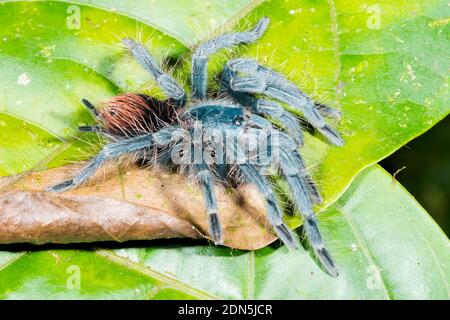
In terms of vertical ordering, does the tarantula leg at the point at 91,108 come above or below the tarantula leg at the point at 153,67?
below

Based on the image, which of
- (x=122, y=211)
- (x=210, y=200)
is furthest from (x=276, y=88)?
(x=122, y=211)

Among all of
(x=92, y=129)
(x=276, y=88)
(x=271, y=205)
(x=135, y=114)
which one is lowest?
(x=271, y=205)

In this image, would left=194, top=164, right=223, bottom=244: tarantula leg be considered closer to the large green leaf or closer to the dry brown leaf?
the dry brown leaf

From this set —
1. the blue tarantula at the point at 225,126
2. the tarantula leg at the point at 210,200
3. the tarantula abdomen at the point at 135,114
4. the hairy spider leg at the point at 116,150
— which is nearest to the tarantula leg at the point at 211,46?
the blue tarantula at the point at 225,126

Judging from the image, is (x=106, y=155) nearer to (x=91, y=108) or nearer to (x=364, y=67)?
(x=91, y=108)

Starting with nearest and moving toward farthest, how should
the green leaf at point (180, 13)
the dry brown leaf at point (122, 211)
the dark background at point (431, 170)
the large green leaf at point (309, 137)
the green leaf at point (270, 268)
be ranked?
the dry brown leaf at point (122, 211), the green leaf at point (270, 268), the large green leaf at point (309, 137), the green leaf at point (180, 13), the dark background at point (431, 170)

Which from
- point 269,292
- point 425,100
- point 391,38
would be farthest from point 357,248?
point 391,38

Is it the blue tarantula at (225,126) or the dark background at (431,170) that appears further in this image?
the dark background at (431,170)

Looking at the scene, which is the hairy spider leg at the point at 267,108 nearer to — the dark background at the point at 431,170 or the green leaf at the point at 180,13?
the green leaf at the point at 180,13
